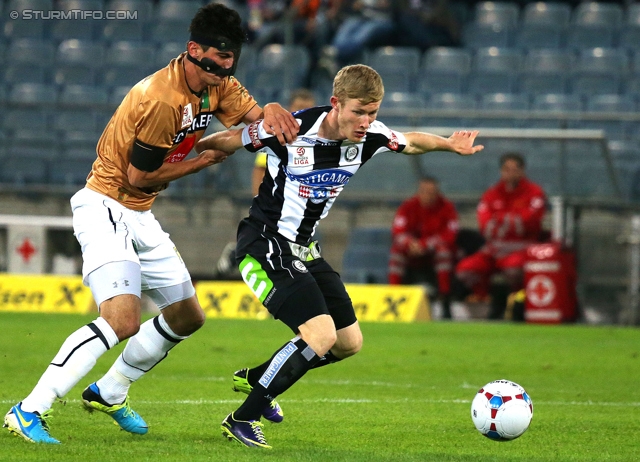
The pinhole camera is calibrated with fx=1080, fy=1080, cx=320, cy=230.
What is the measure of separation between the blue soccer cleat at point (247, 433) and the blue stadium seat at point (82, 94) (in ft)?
45.0

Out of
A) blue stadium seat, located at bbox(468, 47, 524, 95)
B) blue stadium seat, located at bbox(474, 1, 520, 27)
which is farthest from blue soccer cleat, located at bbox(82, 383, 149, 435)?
blue stadium seat, located at bbox(474, 1, 520, 27)

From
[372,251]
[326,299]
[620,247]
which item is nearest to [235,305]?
[372,251]

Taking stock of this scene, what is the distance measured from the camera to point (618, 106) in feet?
56.5

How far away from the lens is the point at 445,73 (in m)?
18.4

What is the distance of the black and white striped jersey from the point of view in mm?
5941

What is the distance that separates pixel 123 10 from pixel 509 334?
10.7 metres

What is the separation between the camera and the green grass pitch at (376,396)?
5.55 m

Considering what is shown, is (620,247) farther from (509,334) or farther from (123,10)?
(123,10)

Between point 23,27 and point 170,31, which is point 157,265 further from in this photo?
point 23,27

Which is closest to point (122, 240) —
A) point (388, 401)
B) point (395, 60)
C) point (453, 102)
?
point (388, 401)

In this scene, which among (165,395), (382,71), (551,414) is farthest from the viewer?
(382,71)

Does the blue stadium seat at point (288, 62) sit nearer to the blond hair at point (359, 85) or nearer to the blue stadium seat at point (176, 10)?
the blue stadium seat at point (176, 10)

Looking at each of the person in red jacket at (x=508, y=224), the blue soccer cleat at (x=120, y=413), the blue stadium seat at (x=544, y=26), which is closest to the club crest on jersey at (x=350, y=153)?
the blue soccer cleat at (x=120, y=413)

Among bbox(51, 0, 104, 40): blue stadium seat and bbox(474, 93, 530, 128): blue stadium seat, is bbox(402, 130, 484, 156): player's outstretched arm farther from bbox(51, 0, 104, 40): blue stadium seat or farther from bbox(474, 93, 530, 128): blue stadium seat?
bbox(51, 0, 104, 40): blue stadium seat
